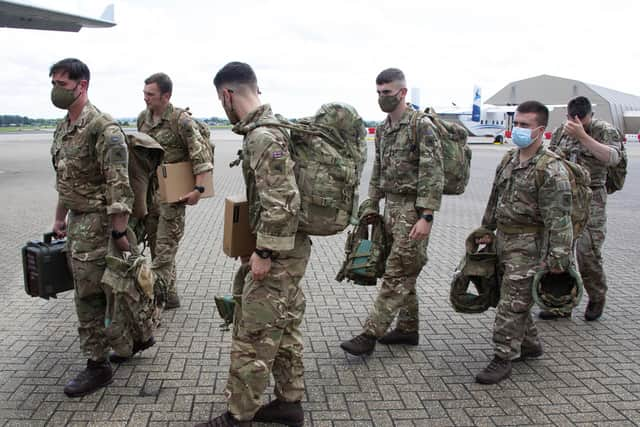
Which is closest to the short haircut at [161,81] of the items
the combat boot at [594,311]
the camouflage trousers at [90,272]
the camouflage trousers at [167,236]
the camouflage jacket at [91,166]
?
the camouflage trousers at [167,236]

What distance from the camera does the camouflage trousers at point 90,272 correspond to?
3.40 m

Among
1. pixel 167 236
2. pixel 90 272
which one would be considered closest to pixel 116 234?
pixel 90 272

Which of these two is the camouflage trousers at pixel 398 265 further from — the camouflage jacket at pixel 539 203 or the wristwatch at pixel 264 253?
the wristwatch at pixel 264 253

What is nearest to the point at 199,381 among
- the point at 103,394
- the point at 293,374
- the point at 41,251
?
the point at 103,394

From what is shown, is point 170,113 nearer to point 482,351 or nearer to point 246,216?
point 246,216

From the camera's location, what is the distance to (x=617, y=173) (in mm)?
5016

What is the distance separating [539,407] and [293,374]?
64.0 inches

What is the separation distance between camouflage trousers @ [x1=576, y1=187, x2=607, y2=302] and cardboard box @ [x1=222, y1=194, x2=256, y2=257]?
3.51 m

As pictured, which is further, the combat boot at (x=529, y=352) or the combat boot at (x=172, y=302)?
the combat boot at (x=172, y=302)

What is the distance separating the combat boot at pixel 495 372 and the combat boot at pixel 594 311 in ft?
5.45

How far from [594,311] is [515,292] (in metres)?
1.76

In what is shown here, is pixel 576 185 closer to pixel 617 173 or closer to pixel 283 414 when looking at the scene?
pixel 617 173

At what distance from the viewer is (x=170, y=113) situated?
4855 millimetres

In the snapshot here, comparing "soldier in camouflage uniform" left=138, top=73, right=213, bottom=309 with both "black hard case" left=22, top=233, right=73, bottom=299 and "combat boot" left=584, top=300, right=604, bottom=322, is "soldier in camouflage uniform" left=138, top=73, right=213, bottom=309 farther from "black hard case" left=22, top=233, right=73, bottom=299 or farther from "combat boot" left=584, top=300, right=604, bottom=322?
"combat boot" left=584, top=300, right=604, bottom=322
